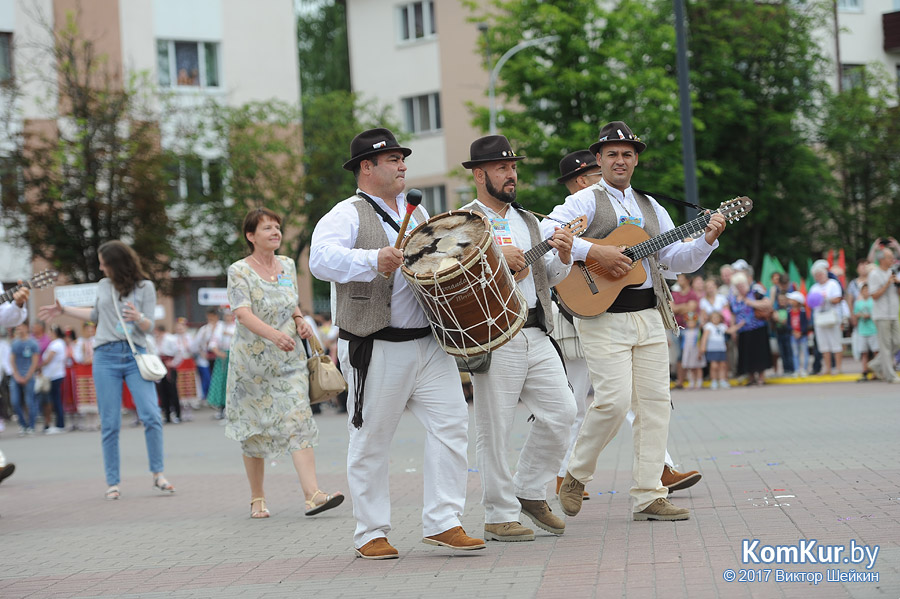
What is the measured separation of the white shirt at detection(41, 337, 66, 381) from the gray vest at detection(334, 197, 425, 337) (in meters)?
15.9

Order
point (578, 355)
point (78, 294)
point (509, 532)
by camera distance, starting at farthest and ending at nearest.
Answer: point (78, 294) < point (578, 355) < point (509, 532)

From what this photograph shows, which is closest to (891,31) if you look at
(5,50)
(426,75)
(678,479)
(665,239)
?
(426,75)

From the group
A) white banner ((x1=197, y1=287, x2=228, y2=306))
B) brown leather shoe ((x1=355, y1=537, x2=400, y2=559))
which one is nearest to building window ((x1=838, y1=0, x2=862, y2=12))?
white banner ((x1=197, y1=287, x2=228, y2=306))

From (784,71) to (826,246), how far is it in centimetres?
604

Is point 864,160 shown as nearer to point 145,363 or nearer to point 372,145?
point 145,363

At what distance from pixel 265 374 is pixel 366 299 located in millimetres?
2725

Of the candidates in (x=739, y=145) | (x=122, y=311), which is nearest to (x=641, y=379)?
(x=122, y=311)

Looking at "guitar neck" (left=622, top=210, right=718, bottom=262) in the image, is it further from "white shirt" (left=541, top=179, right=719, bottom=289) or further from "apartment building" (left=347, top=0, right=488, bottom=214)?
"apartment building" (left=347, top=0, right=488, bottom=214)

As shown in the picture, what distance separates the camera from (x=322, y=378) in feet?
27.9

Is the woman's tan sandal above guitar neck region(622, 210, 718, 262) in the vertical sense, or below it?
below

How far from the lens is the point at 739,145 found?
37406 millimetres

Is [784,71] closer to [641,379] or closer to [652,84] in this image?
[652,84]

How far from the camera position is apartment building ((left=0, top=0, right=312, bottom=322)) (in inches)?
1325

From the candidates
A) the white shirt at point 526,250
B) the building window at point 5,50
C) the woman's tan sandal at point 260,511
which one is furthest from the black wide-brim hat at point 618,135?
the building window at point 5,50
